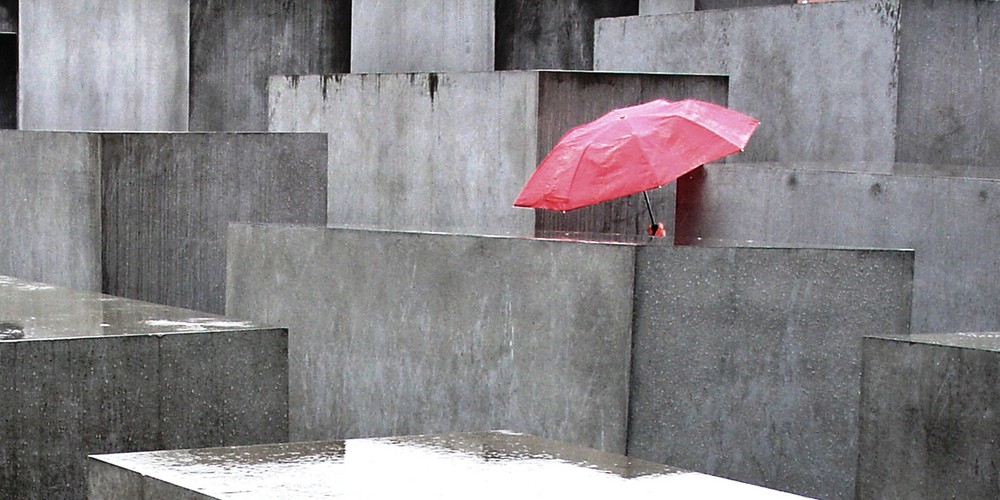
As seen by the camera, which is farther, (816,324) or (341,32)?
(341,32)

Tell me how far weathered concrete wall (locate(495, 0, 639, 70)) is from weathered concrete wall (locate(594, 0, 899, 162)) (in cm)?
178

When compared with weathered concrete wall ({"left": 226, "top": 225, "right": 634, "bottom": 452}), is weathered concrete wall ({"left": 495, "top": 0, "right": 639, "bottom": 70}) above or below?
above

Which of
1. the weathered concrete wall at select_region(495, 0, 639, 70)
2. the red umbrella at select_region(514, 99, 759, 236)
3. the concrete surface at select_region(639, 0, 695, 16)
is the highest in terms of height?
the concrete surface at select_region(639, 0, 695, 16)

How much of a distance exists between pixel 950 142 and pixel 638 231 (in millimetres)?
2530

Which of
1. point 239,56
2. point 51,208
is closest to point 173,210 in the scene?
point 51,208

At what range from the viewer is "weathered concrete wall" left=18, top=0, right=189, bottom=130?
530 inches

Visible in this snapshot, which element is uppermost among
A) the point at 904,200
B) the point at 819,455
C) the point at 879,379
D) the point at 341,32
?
the point at 341,32

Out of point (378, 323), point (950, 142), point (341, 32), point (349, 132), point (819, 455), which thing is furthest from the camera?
point (341, 32)

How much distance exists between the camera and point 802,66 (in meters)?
10.6

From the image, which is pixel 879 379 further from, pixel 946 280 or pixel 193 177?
pixel 193 177

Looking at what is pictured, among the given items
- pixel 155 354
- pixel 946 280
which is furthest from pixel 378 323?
pixel 946 280

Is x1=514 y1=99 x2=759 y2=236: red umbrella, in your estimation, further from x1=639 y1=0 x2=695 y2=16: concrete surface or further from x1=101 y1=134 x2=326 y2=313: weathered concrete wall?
x1=639 y1=0 x2=695 y2=16: concrete surface

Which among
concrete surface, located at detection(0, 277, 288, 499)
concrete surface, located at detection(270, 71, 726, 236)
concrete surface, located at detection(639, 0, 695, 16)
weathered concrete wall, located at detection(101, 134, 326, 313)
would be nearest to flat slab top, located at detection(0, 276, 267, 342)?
concrete surface, located at detection(0, 277, 288, 499)

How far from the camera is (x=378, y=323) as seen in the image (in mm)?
7316
